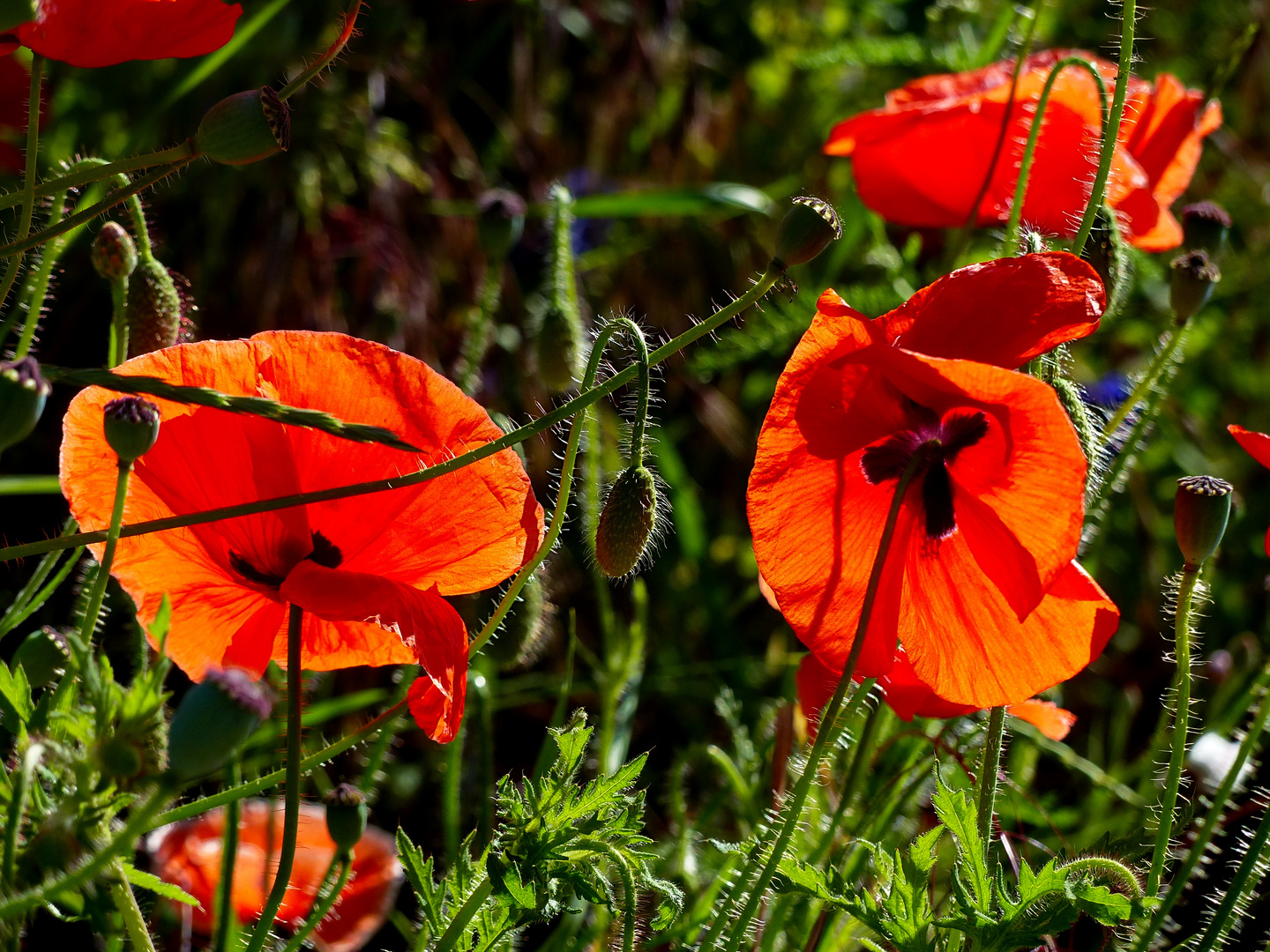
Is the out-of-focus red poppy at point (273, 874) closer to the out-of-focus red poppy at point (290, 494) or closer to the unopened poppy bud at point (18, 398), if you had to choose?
the out-of-focus red poppy at point (290, 494)

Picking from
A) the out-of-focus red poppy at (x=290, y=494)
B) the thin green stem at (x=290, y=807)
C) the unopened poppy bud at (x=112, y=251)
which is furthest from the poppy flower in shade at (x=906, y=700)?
the unopened poppy bud at (x=112, y=251)

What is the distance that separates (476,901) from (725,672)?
→ 1.20 m

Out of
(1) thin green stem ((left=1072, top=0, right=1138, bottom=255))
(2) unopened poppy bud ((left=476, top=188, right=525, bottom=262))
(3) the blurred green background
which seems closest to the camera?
(1) thin green stem ((left=1072, top=0, right=1138, bottom=255))

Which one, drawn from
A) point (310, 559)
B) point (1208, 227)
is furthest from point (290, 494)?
point (1208, 227)

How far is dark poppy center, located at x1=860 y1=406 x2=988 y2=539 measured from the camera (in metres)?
1.01

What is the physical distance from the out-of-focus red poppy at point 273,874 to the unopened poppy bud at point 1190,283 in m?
0.91

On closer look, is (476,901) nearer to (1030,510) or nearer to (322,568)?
(322,568)

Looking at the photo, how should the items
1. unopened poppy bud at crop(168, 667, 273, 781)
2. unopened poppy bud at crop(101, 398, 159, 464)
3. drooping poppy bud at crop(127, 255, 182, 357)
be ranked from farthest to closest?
drooping poppy bud at crop(127, 255, 182, 357) < unopened poppy bud at crop(101, 398, 159, 464) < unopened poppy bud at crop(168, 667, 273, 781)

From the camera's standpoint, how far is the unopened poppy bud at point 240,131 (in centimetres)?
84

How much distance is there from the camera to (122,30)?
3.16ft

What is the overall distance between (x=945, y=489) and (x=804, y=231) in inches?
10.5

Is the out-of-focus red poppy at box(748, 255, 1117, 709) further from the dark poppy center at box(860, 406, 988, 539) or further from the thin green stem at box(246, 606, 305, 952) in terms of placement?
the thin green stem at box(246, 606, 305, 952)

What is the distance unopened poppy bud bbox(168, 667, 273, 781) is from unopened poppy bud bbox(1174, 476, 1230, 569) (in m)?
0.70

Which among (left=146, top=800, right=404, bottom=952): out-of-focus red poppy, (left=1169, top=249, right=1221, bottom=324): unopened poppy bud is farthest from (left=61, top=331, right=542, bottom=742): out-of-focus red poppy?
(left=1169, top=249, right=1221, bottom=324): unopened poppy bud
